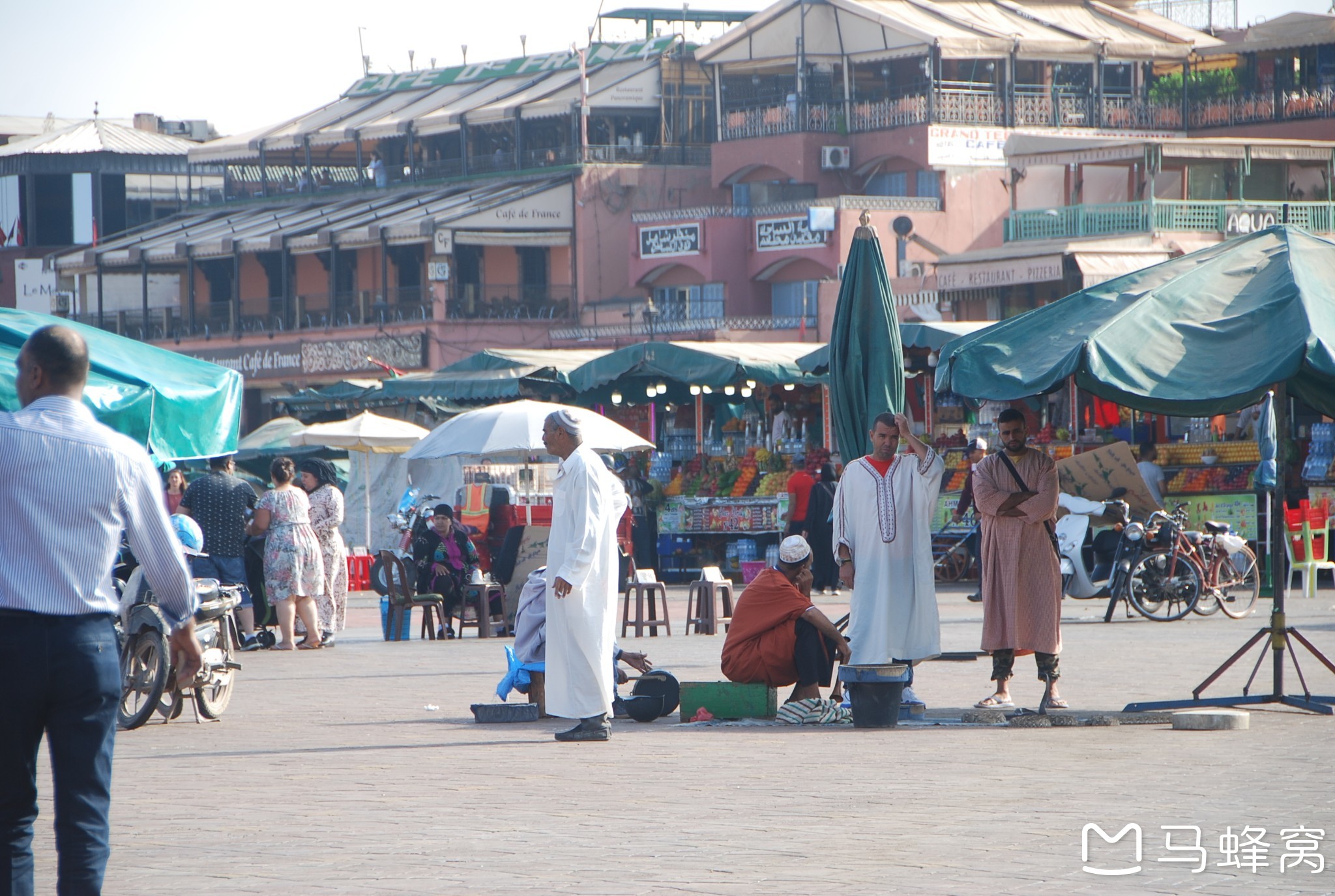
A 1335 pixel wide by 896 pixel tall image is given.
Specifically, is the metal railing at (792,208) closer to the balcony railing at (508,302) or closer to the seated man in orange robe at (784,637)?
the balcony railing at (508,302)

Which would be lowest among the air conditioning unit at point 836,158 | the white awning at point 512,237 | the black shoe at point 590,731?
the black shoe at point 590,731

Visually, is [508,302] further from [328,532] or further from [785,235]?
[328,532]

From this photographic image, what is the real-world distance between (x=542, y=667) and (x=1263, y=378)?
4.28m

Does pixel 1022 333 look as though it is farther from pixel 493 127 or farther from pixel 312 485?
pixel 493 127

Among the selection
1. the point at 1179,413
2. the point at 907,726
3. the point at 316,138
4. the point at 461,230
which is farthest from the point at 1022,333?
the point at 316,138

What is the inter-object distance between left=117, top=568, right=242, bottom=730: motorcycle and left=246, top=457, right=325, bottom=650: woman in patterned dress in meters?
3.92

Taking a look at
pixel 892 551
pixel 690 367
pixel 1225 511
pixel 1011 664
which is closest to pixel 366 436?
pixel 690 367

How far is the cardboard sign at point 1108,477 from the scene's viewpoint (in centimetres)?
1978

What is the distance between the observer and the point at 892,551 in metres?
10.2

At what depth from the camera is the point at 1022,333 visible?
10.1 meters

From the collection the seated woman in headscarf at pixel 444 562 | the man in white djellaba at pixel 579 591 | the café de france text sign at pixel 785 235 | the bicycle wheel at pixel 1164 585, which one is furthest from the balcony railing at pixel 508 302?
the man in white djellaba at pixel 579 591

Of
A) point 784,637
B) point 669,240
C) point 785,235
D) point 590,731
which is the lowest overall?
point 590,731

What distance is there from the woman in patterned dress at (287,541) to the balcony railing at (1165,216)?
70.6ft

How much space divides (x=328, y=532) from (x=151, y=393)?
Result: 619 cm
